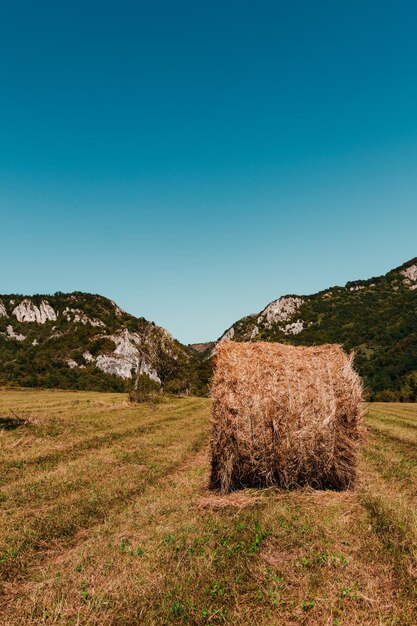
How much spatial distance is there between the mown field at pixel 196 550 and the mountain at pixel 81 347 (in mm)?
41158

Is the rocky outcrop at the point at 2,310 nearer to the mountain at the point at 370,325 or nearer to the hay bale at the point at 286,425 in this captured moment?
the mountain at the point at 370,325

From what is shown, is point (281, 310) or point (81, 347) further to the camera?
point (281, 310)

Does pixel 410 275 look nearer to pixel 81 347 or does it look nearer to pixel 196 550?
pixel 81 347

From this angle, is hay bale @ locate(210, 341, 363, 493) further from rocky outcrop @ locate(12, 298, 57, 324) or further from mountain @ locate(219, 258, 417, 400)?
rocky outcrop @ locate(12, 298, 57, 324)

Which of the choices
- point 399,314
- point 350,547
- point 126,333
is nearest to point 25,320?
point 126,333

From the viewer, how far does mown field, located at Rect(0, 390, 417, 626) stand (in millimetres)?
4148

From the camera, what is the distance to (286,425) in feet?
26.1

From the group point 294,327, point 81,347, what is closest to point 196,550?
point 81,347

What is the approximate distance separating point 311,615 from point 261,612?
0.53m

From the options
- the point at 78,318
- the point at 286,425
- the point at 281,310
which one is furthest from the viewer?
the point at 281,310

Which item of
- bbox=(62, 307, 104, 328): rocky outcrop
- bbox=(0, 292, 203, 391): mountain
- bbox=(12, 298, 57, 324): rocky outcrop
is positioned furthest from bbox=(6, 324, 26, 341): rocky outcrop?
bbox=(62, 307, 104, 328): rocky outcrop

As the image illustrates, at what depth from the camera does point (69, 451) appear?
12273 millimetres

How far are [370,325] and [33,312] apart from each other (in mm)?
95713

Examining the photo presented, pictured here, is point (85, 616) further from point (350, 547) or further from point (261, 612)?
point (350, 547)
